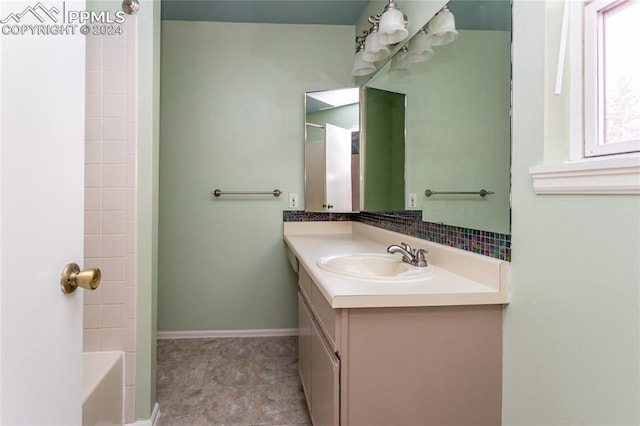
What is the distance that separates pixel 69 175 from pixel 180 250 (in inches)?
79.9

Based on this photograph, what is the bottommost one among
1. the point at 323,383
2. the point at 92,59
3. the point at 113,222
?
the point at 323,383

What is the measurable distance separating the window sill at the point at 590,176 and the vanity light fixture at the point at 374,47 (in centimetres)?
129

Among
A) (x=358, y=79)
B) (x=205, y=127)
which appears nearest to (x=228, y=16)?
(x=205, y=127)

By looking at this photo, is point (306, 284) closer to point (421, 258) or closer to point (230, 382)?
point (421, 258)

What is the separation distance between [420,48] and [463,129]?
56cm

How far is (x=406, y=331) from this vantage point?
42.5 inches

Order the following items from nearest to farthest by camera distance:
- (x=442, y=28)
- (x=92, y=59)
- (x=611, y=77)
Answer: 1. (x=611, y=77)
2. (x=442, y=28)
3. (x=92, y=59)

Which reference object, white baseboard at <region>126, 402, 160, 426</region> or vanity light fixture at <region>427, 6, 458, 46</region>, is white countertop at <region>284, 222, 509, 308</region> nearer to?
vanity light fixture at <region>427, 6, 458, 46</region>

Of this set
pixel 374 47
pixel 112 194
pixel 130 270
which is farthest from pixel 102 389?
pixel 374 47

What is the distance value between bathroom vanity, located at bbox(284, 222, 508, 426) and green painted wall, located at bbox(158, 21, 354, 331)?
1.63 m

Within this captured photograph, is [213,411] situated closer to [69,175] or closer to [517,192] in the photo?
[69,175]

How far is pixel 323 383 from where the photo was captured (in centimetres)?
125

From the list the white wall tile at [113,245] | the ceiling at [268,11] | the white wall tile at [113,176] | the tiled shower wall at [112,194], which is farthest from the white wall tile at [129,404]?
the ceiling at [268,11]

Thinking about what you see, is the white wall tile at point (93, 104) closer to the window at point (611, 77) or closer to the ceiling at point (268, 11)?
→ the ceiling at point (268, 11)
